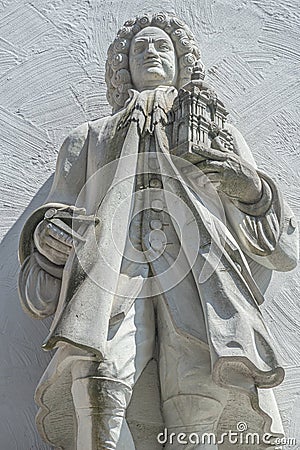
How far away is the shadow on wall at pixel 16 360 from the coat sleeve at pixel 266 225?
66 centimetres

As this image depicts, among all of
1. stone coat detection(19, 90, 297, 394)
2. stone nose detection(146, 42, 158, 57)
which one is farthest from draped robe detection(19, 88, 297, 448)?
stone nose detection(146, 42, 158, 57)

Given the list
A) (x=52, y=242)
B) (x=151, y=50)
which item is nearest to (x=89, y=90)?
(x=151, y=50)

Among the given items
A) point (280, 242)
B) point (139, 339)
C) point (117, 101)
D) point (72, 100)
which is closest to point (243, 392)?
point (139, 339)

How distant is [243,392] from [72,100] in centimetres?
132

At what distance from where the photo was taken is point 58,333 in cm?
273

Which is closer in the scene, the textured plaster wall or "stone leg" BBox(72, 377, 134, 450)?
"stone leg" BBox(72, 377, 134, 450)

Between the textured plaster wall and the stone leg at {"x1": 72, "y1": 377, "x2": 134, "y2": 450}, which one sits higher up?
the textured plaster wall

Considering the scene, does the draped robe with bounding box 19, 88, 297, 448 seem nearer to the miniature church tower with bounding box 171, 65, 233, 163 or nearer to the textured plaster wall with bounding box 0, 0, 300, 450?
the miniature church tower with bounding box 171, 65, 233, 163

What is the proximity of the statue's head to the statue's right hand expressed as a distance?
0.52 meters

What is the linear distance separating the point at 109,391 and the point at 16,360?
0.65 metres

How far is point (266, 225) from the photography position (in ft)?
10.1

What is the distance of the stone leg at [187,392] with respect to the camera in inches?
110

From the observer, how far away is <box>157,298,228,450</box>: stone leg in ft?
9.18

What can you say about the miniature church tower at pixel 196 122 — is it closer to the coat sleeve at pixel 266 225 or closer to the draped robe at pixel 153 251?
the draped robe at pixel 153 251
